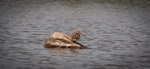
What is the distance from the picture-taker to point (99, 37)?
39.4 m

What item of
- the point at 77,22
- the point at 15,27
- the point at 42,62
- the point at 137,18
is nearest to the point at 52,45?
the point at 42,62

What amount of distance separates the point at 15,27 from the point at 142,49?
18.9 meters

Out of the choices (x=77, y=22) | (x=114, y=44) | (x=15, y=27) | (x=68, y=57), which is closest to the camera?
(x=68, y=57)

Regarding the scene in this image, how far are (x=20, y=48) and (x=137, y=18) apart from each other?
2985 centimetres

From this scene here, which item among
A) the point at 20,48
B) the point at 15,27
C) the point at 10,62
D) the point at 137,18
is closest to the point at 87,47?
the point at 20,48

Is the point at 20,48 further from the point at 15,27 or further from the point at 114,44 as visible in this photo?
the point at 15,27

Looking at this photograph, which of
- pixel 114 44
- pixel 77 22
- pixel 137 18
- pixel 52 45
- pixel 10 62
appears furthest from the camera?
pixel 137 18

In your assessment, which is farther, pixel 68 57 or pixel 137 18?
pixel 137 18

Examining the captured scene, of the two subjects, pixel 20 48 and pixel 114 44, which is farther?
pixel 114 44

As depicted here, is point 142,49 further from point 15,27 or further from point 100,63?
point 15,27

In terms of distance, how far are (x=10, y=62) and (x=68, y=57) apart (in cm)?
417

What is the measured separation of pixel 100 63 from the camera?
2723 cm

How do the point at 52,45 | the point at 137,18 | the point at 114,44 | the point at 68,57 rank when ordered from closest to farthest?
the point at 68,57, the point at 52,45, the point at 114,44, the point at 137,18

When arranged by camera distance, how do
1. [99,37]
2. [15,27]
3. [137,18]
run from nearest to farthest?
[99,37]
[15,27]
[137,18]
